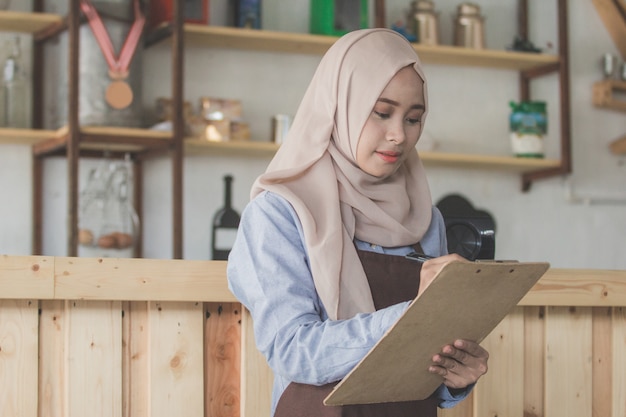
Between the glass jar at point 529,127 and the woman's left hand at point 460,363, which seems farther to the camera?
the glass jar at point 529,127

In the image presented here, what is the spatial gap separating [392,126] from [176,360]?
22.3 inches

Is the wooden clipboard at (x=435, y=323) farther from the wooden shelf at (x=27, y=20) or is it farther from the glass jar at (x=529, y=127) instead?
the glass jar at (x=529, y=127)

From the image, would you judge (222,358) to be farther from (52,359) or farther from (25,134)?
(25,134)

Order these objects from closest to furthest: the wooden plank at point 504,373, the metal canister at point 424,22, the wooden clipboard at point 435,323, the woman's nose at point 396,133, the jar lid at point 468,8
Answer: the wooden clipboard at point 435,323 → the woman's nose at point 396,133 → the wooden plank at point 504,373 → the metal canister at point 424,22 → the jar lid at point 468,8

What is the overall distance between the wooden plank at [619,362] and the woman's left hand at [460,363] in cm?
72

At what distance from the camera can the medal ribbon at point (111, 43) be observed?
10.3ft

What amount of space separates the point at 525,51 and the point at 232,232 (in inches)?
52.3

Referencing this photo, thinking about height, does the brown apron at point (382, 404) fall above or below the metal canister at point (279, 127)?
below

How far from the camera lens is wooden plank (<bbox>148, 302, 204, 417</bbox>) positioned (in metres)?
1.62

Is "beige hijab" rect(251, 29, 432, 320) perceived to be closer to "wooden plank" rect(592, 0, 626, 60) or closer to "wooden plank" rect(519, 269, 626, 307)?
"wooden plank" rect(519, 269, 626, 307)

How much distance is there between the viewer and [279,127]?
3.49 m

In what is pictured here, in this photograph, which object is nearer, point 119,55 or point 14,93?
point 119,55

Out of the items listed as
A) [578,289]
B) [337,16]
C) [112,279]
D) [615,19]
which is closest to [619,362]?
[578,289]

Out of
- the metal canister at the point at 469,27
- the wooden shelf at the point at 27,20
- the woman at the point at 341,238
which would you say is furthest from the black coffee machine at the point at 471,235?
the metal canister at the point at 469,27
